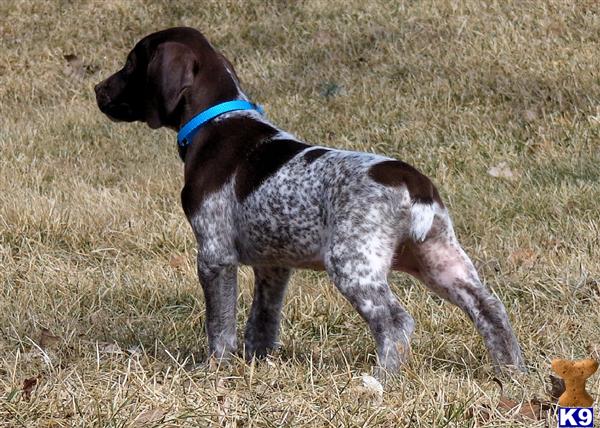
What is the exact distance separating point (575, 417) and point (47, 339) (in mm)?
2569

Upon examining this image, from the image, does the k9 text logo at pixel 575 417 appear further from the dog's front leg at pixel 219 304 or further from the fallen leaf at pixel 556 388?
the dog's front leg at pixel 219 304

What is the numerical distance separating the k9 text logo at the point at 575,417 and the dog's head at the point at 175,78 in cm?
233

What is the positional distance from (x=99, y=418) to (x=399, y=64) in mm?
7306

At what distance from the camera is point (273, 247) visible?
4688 millimetres

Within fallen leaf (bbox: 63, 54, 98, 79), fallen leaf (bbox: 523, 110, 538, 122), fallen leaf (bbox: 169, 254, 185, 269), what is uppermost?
fallen leaf (bbox: 169, 254, 185, 269)

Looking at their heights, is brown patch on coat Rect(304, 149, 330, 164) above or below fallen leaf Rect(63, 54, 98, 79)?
above

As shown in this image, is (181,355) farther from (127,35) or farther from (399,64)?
(127,35)

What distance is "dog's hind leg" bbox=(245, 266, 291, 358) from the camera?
5020mm

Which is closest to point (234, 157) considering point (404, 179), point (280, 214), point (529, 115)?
point (280, 214)

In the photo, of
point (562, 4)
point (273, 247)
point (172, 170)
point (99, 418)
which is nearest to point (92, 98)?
point (172, 170)

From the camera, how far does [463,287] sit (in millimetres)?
4609

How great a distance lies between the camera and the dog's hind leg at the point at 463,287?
4.54m

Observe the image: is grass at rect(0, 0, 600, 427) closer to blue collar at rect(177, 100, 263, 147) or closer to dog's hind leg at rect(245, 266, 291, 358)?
dog's hind leg at rect(245, 266, 291, 358)

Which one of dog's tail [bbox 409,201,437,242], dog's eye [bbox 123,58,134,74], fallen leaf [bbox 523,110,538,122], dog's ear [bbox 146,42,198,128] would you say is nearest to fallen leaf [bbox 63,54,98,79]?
fallen leaf [bbox 523,110,538,122]
